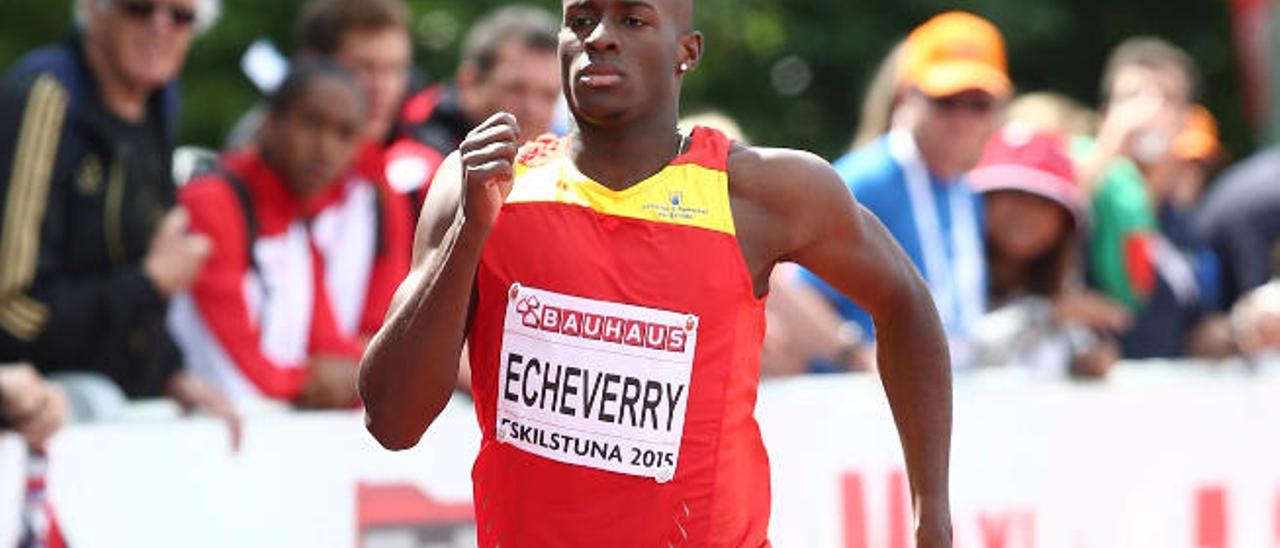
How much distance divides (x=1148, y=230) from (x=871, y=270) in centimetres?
492

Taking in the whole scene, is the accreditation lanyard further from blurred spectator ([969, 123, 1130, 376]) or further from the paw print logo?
the paw print logo

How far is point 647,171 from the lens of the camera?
4.39m

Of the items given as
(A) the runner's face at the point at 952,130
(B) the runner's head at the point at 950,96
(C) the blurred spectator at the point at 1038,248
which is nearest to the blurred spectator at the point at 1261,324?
(C) the blurred spectator at the point at 1038,248

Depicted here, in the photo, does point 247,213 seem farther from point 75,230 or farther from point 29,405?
point 29,405

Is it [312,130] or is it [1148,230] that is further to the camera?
[1148,230]

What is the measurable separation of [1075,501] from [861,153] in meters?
1.37

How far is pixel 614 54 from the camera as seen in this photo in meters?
4.25

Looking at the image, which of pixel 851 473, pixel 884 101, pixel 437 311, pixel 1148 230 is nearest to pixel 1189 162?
pixel 1148 230

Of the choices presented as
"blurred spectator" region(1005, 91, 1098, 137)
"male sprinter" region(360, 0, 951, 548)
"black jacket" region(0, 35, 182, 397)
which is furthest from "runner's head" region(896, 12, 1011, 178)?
"male sprinter" region(360, 0, 951, 548)

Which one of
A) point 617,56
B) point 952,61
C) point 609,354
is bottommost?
point 609,354

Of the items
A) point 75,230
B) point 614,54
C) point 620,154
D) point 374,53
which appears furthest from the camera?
point 374,53

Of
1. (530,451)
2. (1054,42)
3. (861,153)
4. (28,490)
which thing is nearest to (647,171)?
(530,451)

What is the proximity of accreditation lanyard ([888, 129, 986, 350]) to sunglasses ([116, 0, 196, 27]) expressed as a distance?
235cm

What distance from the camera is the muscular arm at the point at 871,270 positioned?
4445 millimetres
